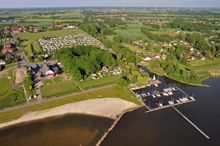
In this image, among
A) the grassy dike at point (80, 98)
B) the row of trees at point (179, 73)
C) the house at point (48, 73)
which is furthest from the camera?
the house at point (48, 73)

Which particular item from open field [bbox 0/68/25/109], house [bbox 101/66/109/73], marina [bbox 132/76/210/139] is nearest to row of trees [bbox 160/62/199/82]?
marina [bbox 132/76/210/139]

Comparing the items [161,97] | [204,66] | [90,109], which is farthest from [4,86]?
[204,66]

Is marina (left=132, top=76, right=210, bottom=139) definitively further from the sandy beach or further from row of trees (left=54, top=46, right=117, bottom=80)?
row of trees (left=54, top=46, right=117, bottom=80)

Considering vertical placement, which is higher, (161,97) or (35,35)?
(35,35)

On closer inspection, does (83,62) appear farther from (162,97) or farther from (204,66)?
(204,66)

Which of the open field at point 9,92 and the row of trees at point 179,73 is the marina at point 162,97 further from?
the open field at point 9,92

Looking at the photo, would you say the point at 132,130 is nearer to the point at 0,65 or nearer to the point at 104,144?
the point at 104,144

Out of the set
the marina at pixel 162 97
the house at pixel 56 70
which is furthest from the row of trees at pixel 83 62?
the marina at pixel 162 97
